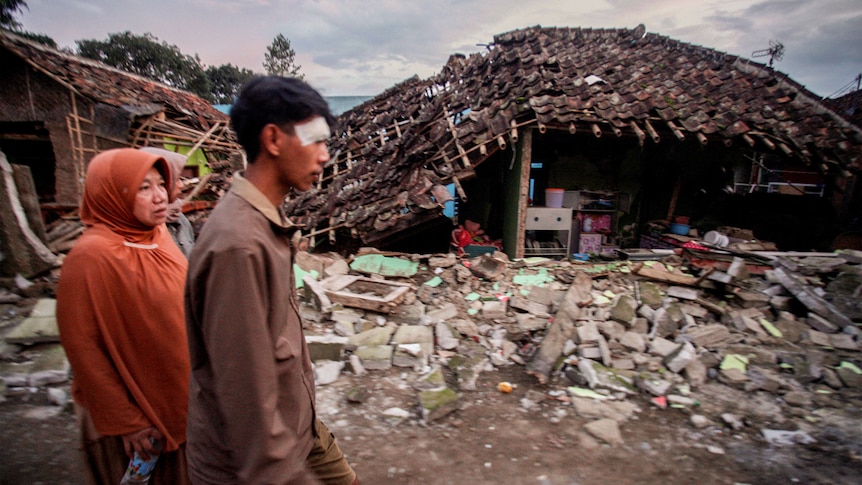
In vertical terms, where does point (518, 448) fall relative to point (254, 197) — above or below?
below

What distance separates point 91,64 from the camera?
14422 millimetres

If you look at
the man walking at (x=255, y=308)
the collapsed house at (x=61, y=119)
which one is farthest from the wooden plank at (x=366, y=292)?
the collapsed house at (x=61, y=119)

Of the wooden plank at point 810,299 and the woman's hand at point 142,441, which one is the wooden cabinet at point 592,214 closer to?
the wooden plank at point 810,299

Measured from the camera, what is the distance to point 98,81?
40.7 feet

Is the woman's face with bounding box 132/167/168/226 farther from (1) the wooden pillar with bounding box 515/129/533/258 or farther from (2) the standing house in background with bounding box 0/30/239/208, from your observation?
(2) the standing house in background with bounding box 0/30/239/208

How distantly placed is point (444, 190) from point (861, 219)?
10.3m

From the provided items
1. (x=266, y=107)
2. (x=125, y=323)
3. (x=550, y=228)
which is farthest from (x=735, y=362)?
(x=125, y=323)

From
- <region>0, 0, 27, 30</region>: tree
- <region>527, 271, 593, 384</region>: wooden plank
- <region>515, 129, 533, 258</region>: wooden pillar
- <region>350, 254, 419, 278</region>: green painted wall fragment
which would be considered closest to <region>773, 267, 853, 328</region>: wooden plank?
<region>527, 271, 593, 384</region>: wooden plank

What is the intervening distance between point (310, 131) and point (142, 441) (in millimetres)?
1506

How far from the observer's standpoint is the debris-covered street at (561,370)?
2.90 meters

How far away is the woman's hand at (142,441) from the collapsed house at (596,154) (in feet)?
13.9

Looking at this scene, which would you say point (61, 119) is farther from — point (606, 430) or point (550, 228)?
point (606, 430)

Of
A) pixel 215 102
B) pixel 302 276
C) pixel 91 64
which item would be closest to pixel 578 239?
pixel 302 276

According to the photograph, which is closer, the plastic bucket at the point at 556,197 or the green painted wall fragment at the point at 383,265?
the green painted wall fragment at the point at 383,265
